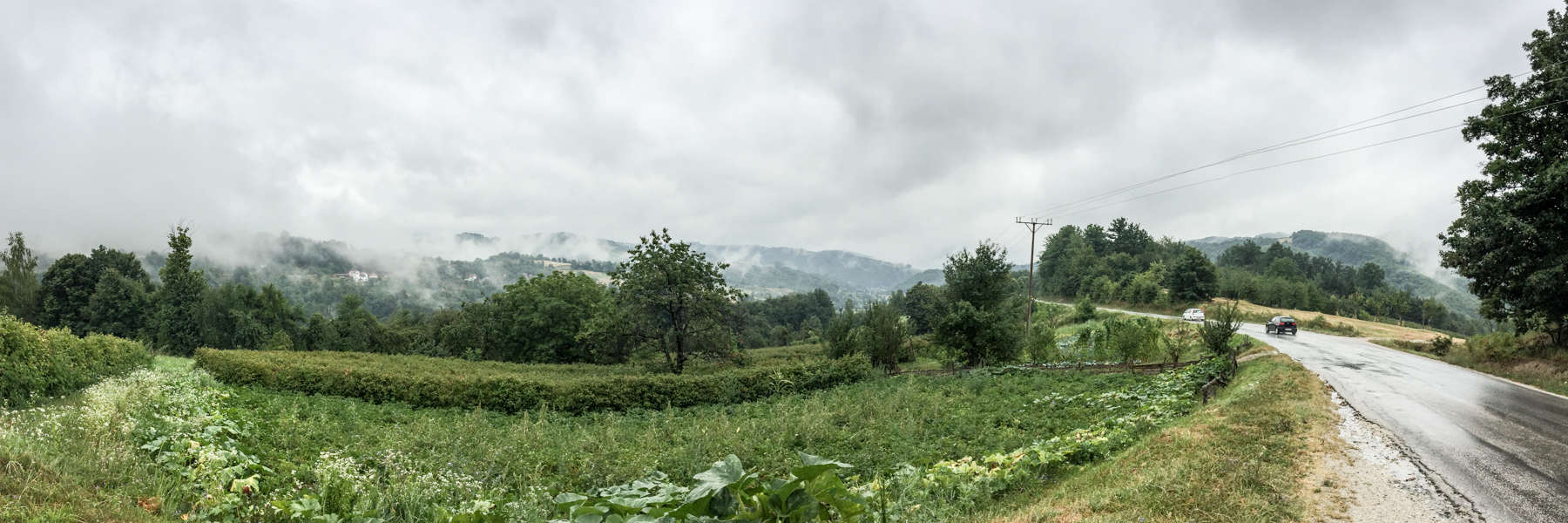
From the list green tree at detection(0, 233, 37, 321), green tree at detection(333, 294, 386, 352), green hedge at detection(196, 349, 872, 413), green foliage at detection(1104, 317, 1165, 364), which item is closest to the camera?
green hedge at detection(196, 349, 872, 413)

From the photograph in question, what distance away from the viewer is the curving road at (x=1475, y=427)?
5.80m

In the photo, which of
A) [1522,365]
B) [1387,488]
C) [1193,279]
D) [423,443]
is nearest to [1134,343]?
[1522,365]

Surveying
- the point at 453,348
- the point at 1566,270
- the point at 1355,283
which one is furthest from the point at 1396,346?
the point at 1355,283

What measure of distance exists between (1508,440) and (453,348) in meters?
49.8

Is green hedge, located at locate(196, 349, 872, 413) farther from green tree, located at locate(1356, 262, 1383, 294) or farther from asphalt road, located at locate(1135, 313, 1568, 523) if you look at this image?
green tree, located at locate(1356, 262, 1383, 294)

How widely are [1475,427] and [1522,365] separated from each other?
13782 mm

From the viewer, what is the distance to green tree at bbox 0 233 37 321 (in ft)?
143

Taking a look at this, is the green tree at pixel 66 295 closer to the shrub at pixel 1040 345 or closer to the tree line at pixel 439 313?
the tree line at pixel 439 313

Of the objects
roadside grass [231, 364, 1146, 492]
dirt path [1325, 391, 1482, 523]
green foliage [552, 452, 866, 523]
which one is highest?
green foliage [552, 452, 866, 523]

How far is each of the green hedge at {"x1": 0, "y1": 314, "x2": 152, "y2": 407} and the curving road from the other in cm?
1867

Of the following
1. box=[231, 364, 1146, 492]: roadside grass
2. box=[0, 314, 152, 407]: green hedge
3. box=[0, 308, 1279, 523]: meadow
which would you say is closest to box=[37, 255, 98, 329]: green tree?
box=[0, 308, 1279, 523]: meadow

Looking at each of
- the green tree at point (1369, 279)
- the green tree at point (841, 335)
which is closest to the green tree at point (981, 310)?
the green tree at point (841, 335)

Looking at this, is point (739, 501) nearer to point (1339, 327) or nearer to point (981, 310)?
point (981, 310)

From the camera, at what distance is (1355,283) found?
10088 cm
